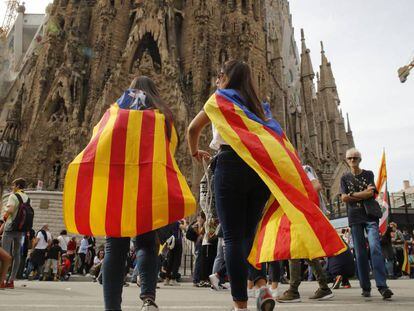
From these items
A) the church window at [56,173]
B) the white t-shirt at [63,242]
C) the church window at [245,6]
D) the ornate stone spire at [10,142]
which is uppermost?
the church window at [245,6]

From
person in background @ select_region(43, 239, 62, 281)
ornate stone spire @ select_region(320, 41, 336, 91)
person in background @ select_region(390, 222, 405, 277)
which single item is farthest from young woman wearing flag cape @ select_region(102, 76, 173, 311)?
ornate stone spire @ select_region(320, 41, 336, 91)

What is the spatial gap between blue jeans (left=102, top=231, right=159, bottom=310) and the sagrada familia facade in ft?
61.4

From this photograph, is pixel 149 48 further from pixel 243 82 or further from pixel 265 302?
pixel 265 302

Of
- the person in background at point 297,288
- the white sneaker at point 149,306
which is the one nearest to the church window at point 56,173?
the person in background at point 297,288

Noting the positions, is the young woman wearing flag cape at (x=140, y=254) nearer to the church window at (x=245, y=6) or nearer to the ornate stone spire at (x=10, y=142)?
the ornate stone spire at (x=10, y=142)

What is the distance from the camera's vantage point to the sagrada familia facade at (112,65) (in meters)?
23.3

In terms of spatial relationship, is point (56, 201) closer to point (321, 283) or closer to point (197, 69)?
point (197, 69)

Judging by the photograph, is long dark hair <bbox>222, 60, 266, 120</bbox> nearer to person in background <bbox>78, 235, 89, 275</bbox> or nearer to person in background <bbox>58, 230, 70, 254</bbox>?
person in background <bbox>58, 230, 70, 254</bbox>

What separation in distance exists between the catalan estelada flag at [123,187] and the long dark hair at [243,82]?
2.27 feet

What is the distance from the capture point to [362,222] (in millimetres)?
4695

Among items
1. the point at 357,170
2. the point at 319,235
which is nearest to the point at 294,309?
the point at 319,235

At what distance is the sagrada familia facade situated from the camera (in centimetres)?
2334

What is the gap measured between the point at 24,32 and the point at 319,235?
45.1 meters

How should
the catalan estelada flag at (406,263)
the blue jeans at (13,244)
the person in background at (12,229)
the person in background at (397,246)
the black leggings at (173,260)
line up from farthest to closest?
the catalan estelada flag at (406,263) → the person in background at (397,246) → the black leggings at (173,260) → the blue jeans at (13,244) → the person in background at (12,229)
